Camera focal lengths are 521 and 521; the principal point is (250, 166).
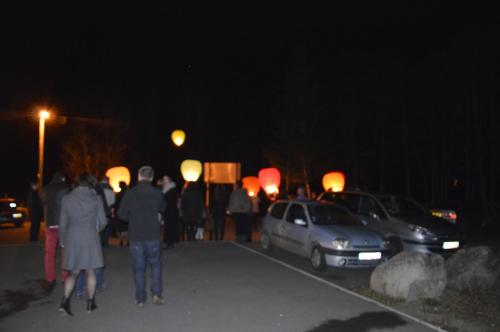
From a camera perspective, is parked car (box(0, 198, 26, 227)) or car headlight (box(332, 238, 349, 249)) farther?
parked car (box(0, 198, 26, 227))

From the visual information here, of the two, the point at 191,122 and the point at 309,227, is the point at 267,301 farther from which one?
the point at 191,122

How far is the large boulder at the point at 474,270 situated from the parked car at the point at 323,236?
1.47m

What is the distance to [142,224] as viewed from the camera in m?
7.29

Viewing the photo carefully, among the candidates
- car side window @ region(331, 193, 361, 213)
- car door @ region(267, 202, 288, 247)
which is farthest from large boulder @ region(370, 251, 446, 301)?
car side window @ region(331, 193, 361, 213)

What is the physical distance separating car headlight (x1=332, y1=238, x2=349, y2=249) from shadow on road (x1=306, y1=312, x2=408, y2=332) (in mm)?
3006

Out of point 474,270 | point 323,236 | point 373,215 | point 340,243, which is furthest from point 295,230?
point 474,270

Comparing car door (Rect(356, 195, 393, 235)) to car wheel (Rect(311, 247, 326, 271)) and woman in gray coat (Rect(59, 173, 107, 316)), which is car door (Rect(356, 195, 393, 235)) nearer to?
car wheel (Rect(311, 247, 326, 271))

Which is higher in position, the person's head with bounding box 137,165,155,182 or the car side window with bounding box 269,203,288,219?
the person's head with bounding box 137,165,155,182

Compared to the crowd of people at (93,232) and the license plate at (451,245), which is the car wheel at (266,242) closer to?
the license plate at (451,245)

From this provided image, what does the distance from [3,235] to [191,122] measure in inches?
1389

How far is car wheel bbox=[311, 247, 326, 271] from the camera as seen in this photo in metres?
10.9

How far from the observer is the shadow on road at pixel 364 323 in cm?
A: 679

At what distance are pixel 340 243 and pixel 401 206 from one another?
399cm

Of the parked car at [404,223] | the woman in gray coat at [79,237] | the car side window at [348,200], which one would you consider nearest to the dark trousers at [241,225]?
the car side window at [348,200]
